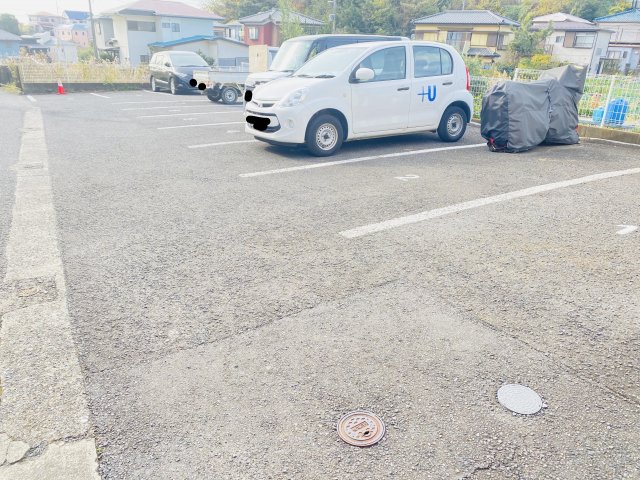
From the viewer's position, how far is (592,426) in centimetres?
206

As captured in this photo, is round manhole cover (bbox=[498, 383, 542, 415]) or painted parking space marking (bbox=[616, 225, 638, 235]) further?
painted parking space marking (bbox=[616, 225, 638, 235])

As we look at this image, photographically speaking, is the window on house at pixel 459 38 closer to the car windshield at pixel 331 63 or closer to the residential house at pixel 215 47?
the residential house at pixel 215 47

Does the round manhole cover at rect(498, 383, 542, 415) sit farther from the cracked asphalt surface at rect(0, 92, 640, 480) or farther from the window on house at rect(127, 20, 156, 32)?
the window on house at rect(127, 20, 156, 32)

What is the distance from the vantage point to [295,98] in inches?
264

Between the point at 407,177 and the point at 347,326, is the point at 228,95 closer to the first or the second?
the point at 407,177

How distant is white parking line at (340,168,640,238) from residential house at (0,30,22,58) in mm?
58051

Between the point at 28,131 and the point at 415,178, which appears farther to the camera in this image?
the point at 28,131

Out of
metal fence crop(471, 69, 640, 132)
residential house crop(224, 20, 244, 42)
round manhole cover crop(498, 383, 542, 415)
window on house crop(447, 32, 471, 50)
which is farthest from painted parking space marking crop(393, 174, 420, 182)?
residential house crop(224, 20, 244, 42)

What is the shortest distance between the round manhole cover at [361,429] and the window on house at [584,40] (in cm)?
4472

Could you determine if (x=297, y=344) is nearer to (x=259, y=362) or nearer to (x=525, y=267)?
(x=259, y=362)

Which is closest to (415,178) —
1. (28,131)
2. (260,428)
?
(260,428)

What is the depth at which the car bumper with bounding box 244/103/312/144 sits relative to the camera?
670cm

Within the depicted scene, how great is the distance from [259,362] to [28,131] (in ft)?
30.0

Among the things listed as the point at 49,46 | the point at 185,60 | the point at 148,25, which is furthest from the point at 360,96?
the point at 49,46
